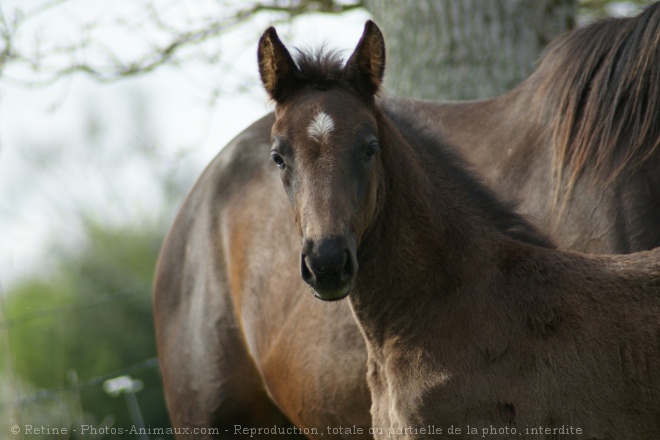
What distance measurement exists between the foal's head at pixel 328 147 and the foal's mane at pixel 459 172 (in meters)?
0.30

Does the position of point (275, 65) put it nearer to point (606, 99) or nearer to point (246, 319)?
point (606, 99)

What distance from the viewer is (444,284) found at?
308cm

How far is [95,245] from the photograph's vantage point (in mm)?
24188

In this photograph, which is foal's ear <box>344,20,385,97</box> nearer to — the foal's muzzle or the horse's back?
the foal's muzzle

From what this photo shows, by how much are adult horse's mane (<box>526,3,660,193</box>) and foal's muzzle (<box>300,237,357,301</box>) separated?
1.11 metres

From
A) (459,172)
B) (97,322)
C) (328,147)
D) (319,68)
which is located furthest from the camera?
(97,322)

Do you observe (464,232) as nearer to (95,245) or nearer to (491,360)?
(491,360)

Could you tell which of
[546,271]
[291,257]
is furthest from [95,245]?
[546,271]

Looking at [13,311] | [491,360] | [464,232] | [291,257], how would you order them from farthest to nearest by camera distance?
1. [13,311]
2. [291,257]
3. [464,232]
4. [491,360]

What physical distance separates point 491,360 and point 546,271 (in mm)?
403

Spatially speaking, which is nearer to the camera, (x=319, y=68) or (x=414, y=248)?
(x=414, y=248)

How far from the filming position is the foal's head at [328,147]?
282 centimetres

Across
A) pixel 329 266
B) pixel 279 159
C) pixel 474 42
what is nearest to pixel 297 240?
pixel 279 159

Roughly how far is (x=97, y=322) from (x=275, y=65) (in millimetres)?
17720
